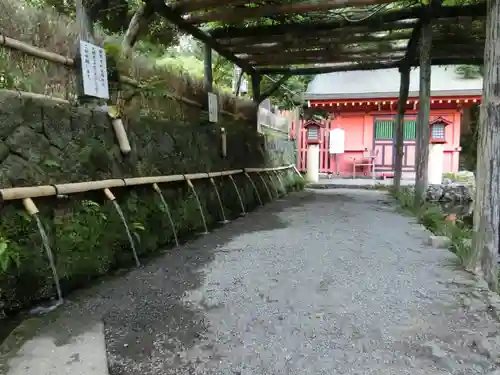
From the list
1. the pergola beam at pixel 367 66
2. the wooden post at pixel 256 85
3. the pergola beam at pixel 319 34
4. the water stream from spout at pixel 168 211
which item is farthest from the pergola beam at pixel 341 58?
the water stream from spout at pixel 168 211

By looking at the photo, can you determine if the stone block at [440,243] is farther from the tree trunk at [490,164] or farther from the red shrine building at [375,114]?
the red shrine building at [375,114]

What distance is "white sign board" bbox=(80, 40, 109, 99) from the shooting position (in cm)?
368

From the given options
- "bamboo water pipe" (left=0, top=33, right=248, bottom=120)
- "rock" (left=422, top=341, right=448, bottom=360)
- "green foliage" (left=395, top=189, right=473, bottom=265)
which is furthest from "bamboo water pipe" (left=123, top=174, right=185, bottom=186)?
"green foliage" (left=395, top=189, right=473, bottom=265)

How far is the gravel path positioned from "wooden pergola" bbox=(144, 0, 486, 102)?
12.6 ft

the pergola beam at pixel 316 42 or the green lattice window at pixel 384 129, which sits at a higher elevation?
the pergola beam at pixel 316 42

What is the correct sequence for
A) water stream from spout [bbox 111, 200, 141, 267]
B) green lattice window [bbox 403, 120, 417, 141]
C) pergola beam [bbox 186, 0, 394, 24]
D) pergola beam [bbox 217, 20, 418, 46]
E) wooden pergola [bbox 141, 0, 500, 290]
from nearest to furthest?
wooden pergola [bbox 141, 0, 500, 290] < water stream from spout [bbox 111, 200, 141, 267] < pergola beam [bbox 186, 0, 394, 24] < pergola beam [bbox 217, 20, 418, 46] < green lattice window [bbox 403, 120, 417, 141]

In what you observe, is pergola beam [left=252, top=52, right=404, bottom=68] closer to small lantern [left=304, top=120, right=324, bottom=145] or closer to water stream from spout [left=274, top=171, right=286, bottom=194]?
water stream from spout [left=274, top=171, right=286, bottom=194]

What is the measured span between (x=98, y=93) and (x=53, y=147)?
2.41 feet

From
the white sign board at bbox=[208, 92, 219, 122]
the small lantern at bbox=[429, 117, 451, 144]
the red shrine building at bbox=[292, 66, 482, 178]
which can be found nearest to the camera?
the white sign board at bbox=[208, 92, 219, 122]

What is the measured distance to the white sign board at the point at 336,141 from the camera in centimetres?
1435

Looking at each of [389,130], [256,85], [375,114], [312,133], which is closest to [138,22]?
[256,85]

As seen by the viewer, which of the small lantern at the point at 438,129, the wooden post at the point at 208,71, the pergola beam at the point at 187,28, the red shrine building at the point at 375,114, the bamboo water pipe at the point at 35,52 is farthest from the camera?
the red shrine building at the point at 375,114

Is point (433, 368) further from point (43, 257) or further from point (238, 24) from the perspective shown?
point (238, 24)

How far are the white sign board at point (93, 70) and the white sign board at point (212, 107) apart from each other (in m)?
2.95
